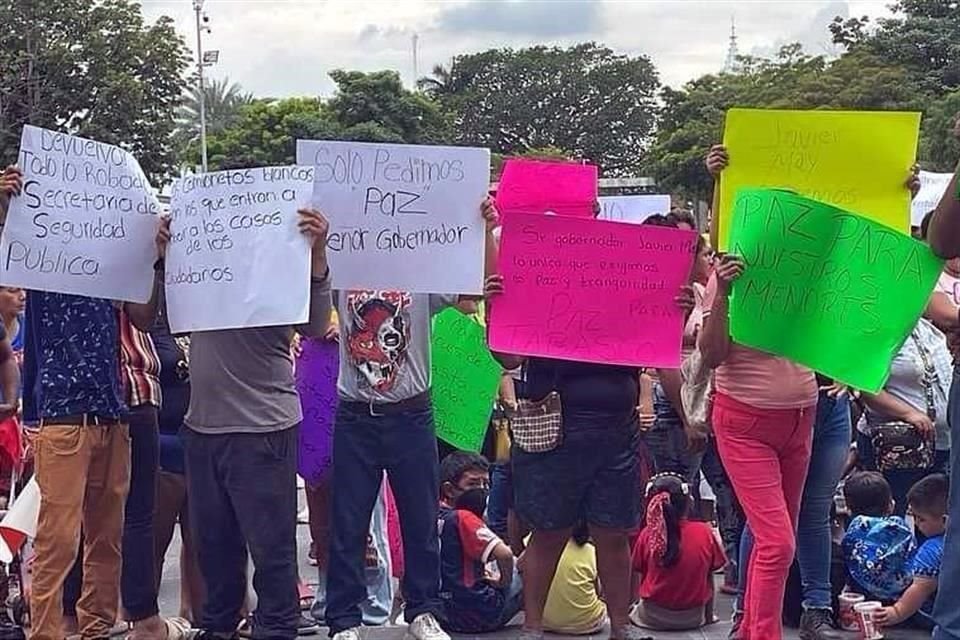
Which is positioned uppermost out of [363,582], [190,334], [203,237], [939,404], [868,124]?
[868,124]

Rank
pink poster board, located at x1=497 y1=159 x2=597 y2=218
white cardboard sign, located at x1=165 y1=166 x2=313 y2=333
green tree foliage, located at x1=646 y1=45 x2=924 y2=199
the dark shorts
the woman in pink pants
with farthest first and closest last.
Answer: green tree foliage, located at x1=646 y1=45 x2=924 y2=199 < pink poster board, located at x1=497 y1=159 x2=597 y2=218 < the dark shorts < the woman in pink pants < white cardboard sign, located at x1=165 y1=166 x2=313 y2=333

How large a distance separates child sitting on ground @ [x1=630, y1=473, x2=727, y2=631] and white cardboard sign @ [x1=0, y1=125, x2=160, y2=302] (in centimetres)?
235

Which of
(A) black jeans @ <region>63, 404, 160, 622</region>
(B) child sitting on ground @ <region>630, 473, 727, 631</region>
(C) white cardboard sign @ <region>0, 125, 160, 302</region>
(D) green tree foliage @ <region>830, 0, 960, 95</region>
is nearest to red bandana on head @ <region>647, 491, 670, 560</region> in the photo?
(B) child sitting on ground @ <region>630, 473, 727, 631</region>

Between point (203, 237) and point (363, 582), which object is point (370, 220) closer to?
point (203, 237)

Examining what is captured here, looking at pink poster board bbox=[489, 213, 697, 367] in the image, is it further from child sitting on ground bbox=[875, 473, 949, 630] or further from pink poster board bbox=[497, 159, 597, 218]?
child sitting on ground bbox=[875, 473, 949, 630]

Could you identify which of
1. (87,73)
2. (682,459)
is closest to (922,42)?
(87,73)

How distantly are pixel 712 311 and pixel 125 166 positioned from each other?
6.79ft

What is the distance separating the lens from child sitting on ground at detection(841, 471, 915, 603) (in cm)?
525

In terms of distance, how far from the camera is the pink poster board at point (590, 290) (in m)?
4.58

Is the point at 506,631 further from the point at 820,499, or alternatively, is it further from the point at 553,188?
the point at 553,188

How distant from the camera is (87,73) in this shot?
37.0m

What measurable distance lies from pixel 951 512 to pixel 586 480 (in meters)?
1.51

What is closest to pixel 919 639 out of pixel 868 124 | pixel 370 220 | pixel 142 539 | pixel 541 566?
pixel 541 566

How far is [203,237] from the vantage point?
4324 millimetres
